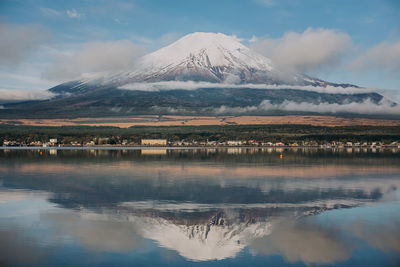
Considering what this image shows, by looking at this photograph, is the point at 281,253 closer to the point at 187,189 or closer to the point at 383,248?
the point at 383,248

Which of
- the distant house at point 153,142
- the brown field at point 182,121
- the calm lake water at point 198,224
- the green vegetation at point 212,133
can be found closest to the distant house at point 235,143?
the green vegetation at point 212,133

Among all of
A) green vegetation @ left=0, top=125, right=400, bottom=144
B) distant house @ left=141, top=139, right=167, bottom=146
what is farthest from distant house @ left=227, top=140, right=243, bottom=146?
distant house @ left=141, top=139, right=167, bottom=146

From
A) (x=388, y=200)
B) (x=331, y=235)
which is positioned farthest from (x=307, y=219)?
(x=388, y=200)

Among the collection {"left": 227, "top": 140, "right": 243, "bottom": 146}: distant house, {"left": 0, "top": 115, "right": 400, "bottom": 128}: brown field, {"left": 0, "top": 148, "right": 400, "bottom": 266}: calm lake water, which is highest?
{"left": 0, "top": 115, "right": 400, "bottom": 128}: brown field

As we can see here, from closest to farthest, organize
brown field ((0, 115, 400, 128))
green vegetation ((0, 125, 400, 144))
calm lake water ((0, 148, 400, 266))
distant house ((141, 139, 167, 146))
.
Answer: calm lake water ((0, 148, 400, 266)), distant house ((141, 139, 167, 146)), green vegetation ((0, 125, 400, 144)), brown field ((0, 115, 400, 128))

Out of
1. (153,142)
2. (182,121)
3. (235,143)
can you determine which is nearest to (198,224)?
(235,143)

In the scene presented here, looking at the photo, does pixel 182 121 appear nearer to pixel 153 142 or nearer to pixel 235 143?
pixel 153 142

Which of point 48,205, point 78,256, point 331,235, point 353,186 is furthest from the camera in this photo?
point 353,186

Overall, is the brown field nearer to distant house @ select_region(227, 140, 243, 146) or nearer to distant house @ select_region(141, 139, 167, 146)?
distant house @ select_region(141, 139, 167, 146)

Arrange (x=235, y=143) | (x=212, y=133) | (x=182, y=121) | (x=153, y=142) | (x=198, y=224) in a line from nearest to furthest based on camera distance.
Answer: (x=198, y=224)
(x=235, y=143)
(x=153, y=142)
(x=212, y=133)
(x=182, y=121)

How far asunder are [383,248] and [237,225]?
4.77m

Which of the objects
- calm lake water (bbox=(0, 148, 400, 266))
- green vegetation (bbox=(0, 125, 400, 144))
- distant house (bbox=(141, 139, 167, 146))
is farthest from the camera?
green vegetation (bbox=(0, 125, 400, 144))

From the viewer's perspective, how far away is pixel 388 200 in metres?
21.7

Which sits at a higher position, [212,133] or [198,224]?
[212,133]
